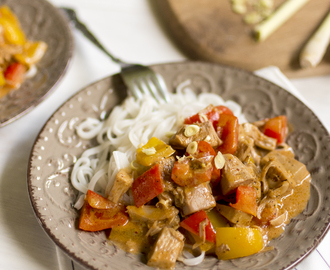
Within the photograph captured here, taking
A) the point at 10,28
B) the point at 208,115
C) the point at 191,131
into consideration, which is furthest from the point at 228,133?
the point at 10,28

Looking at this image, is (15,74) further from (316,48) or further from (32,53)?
(316,48)

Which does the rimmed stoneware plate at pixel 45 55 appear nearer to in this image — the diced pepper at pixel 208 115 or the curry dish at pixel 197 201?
the curry dish at pixel 197 201

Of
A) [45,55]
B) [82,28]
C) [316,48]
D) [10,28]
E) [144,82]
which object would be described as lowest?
[316,48]

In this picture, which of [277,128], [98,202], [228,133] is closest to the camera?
[98,202]

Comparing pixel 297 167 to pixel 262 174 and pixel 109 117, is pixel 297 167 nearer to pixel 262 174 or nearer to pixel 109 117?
pixel 262 174

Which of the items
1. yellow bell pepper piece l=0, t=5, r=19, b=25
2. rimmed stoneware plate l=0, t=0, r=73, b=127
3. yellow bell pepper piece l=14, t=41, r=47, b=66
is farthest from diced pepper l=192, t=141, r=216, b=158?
yellow bell pepper piece l=0, t=5, r=19, b=25

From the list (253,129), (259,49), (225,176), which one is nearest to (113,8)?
(259,49)
